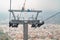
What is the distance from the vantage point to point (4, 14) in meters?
8.56

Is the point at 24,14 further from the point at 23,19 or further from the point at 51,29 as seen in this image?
the point at 51,29

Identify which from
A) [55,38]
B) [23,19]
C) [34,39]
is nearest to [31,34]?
[34,39]

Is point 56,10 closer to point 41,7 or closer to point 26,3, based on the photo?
point 41,7

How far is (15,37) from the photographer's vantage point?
8789mm

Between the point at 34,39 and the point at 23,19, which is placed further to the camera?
the point at 34,39

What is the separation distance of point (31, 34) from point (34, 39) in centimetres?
21

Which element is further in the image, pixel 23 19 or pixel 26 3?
pixel 26 3

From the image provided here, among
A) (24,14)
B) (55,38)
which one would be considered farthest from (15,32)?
(55,38)

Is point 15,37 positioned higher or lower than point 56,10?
lower

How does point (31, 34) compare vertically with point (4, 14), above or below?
below

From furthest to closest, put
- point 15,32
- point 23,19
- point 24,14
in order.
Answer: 1. point 15,32
2. point 24,14
3. point 23,19

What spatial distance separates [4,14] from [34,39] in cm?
135

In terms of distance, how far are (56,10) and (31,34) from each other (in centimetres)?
121

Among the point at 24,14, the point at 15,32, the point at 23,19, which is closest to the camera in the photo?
the point at 23,19
